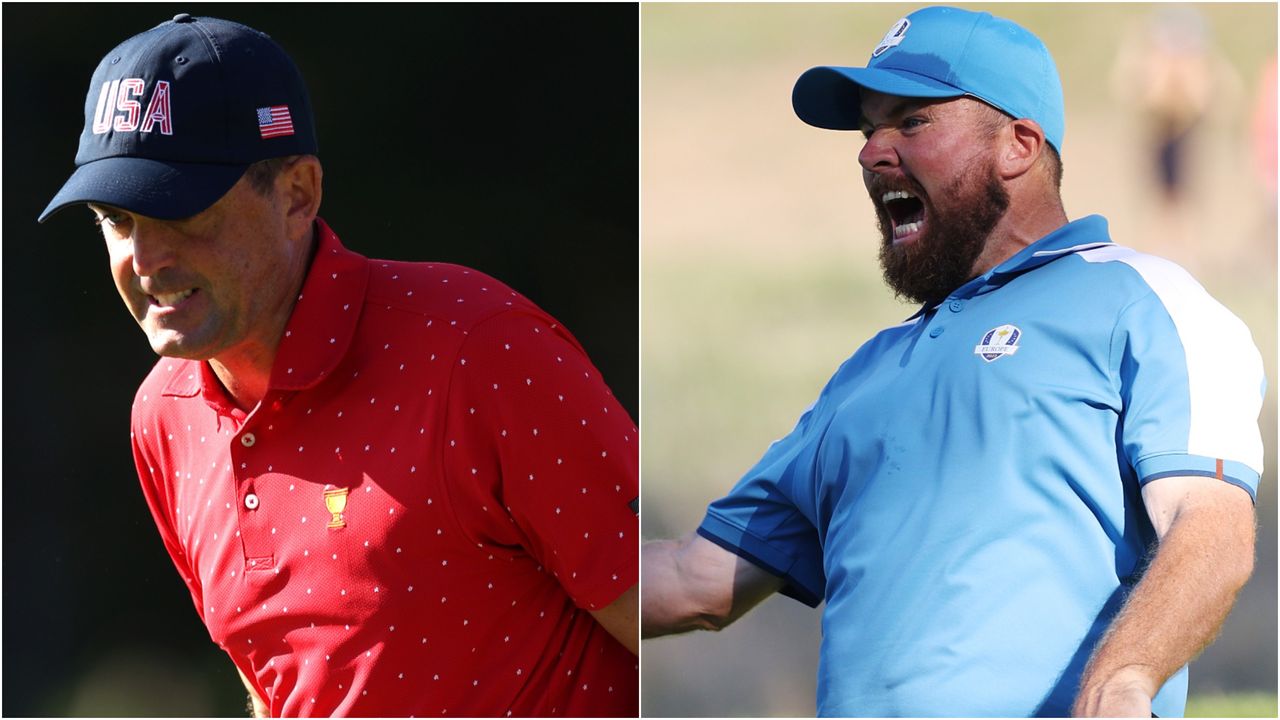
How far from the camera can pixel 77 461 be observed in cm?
268

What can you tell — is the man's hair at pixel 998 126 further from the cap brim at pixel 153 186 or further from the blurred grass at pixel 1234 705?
the blurred grass at pixel 1234 705

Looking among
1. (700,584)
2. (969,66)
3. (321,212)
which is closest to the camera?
(969,66)

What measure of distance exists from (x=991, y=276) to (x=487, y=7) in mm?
1016

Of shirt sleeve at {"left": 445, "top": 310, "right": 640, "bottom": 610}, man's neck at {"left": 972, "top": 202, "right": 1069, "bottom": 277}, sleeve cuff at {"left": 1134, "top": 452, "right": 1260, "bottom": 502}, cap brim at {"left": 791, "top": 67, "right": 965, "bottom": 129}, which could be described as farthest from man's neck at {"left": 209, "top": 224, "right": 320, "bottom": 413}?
sleeve cuff at {"left": 1134, "top": 452, "right": 1260, "bottom": 502}

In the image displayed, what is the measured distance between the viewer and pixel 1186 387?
5.43 feet

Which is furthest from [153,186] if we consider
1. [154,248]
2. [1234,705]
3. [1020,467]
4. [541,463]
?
[1234,705]

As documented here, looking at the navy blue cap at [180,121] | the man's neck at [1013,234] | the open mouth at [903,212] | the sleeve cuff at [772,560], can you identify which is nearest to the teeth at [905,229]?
the open mouth at [903,212]

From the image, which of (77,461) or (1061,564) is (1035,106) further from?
(77,461)

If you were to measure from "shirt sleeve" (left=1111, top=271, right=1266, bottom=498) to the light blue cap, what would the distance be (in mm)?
409

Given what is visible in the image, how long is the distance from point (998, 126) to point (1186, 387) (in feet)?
1.84

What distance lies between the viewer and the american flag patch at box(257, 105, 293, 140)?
167 cm

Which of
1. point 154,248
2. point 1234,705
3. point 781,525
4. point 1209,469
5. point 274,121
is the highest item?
point 274,121

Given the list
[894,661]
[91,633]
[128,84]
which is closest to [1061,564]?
[894,661]

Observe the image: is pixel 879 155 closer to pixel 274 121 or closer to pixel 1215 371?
pixel 1215 371
